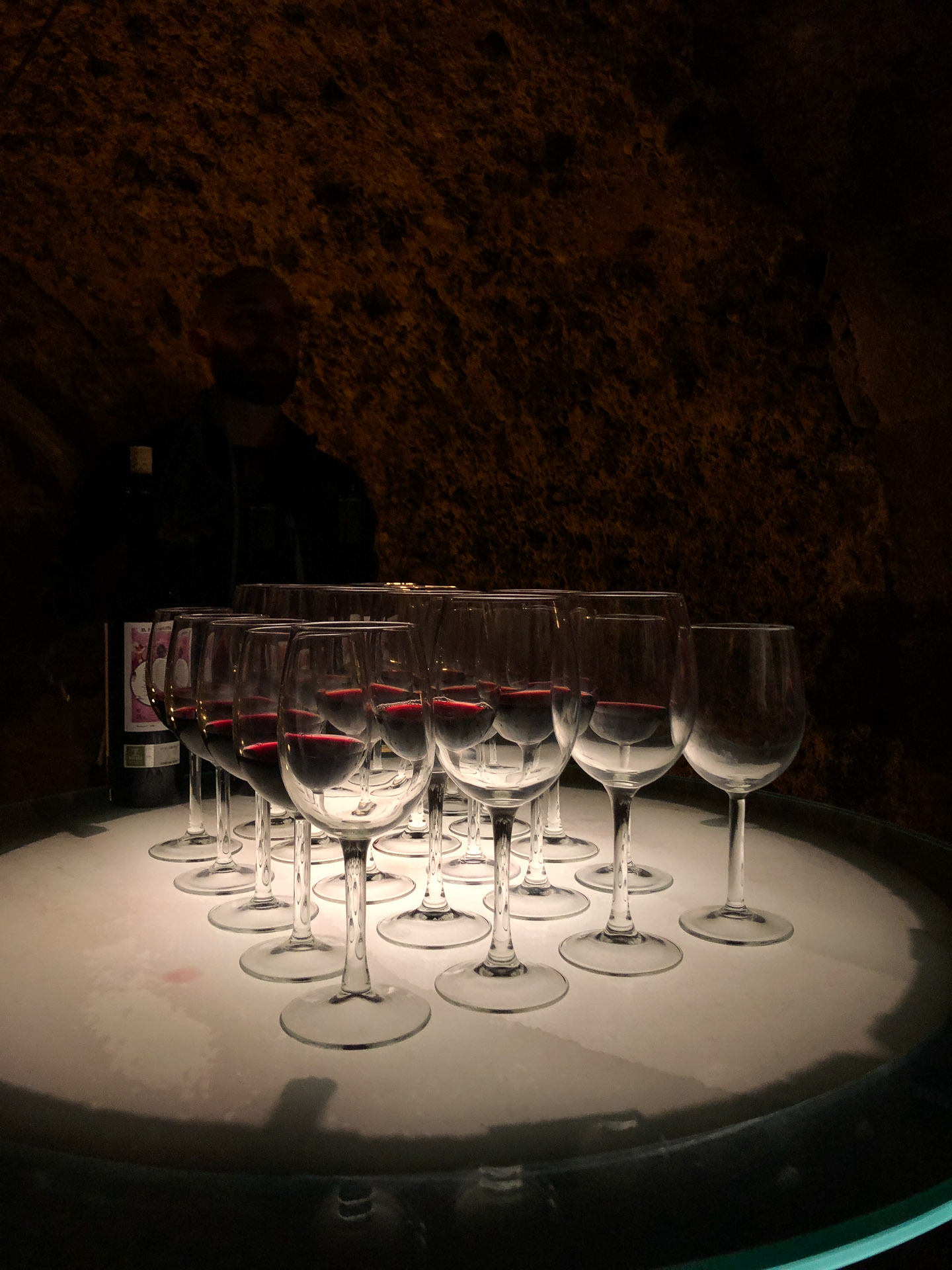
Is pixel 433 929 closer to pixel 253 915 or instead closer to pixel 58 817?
pixel 253 915

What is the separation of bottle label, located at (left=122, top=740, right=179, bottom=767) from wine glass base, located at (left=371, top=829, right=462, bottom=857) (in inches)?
12.7

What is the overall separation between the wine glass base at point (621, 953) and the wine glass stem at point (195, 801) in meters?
0.52

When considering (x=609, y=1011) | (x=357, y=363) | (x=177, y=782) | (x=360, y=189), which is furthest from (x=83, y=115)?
(x=609, y=1011)

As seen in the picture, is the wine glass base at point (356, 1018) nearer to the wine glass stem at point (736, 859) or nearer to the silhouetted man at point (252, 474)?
the wine glass stem at point (736, 859)

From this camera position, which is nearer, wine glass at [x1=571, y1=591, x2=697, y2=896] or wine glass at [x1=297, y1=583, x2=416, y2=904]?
wine glass at [x1=571, y1=591, x2=697, y2=896]

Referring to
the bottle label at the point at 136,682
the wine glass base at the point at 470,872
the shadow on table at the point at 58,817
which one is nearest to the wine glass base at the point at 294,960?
the wine glass base at the point at 470,872

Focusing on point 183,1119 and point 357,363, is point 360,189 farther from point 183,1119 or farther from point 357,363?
point 183,1119

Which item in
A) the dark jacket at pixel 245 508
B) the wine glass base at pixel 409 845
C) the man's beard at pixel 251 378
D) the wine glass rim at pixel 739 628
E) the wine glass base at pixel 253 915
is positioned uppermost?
the man's beard at pixel 251 378

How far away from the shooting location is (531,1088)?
22.5 inches

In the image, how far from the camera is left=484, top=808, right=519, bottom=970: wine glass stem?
0.74 metres

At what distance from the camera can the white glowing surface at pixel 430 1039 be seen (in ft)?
1.72

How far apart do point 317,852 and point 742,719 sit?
516 mm

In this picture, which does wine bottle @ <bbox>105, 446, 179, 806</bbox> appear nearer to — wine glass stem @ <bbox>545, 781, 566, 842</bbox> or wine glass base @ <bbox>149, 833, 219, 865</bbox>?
wine glass base @ <bbox>149, 833, 219, 865</bbox>

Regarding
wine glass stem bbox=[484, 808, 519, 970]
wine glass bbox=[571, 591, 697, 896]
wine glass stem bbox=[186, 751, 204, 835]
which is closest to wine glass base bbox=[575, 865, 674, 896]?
A: wine glass bbox=[571, 591, 697, 896]
